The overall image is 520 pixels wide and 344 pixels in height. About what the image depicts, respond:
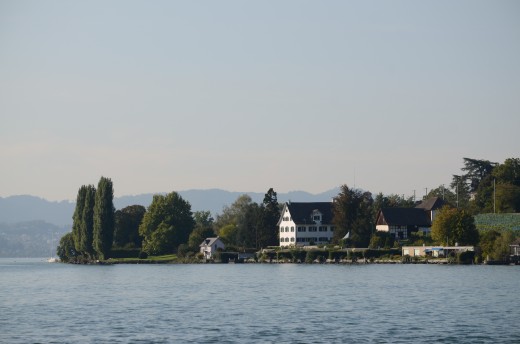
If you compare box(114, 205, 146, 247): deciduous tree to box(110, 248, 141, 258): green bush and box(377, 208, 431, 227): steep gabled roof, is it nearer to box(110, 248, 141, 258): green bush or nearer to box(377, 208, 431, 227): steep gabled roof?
box(110, 248, 141, 258): green bush

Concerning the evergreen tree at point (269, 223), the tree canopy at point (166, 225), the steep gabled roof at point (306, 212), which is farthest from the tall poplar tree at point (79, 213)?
the steep gabled roof at point (306, 212)

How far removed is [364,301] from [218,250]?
304 feet

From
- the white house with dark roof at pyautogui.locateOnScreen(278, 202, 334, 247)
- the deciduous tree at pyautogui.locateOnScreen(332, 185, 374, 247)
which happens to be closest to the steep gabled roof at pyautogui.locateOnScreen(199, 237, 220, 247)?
the white house with dark roof at pyautogui.locateOnScreen(278, 202, 334, 247)

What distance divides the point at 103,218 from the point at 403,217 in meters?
47.2

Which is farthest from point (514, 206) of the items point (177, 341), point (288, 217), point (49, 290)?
point (177, 341)

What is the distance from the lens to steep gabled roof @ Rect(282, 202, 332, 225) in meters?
160

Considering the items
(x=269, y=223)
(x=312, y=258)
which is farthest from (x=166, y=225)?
(x=312, y=258)

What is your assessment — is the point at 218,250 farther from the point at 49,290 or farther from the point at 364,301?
the point at 364,301

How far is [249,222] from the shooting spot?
520 feet

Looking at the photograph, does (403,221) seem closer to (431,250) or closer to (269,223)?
(269,223)

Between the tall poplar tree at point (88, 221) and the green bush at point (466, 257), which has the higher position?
the tall poplar tree at point (88, 221)

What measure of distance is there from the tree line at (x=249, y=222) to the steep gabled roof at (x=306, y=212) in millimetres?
3165

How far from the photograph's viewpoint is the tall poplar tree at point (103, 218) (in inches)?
5635

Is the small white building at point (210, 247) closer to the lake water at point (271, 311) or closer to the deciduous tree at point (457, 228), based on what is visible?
the deciduous tree at point (457, 228)
